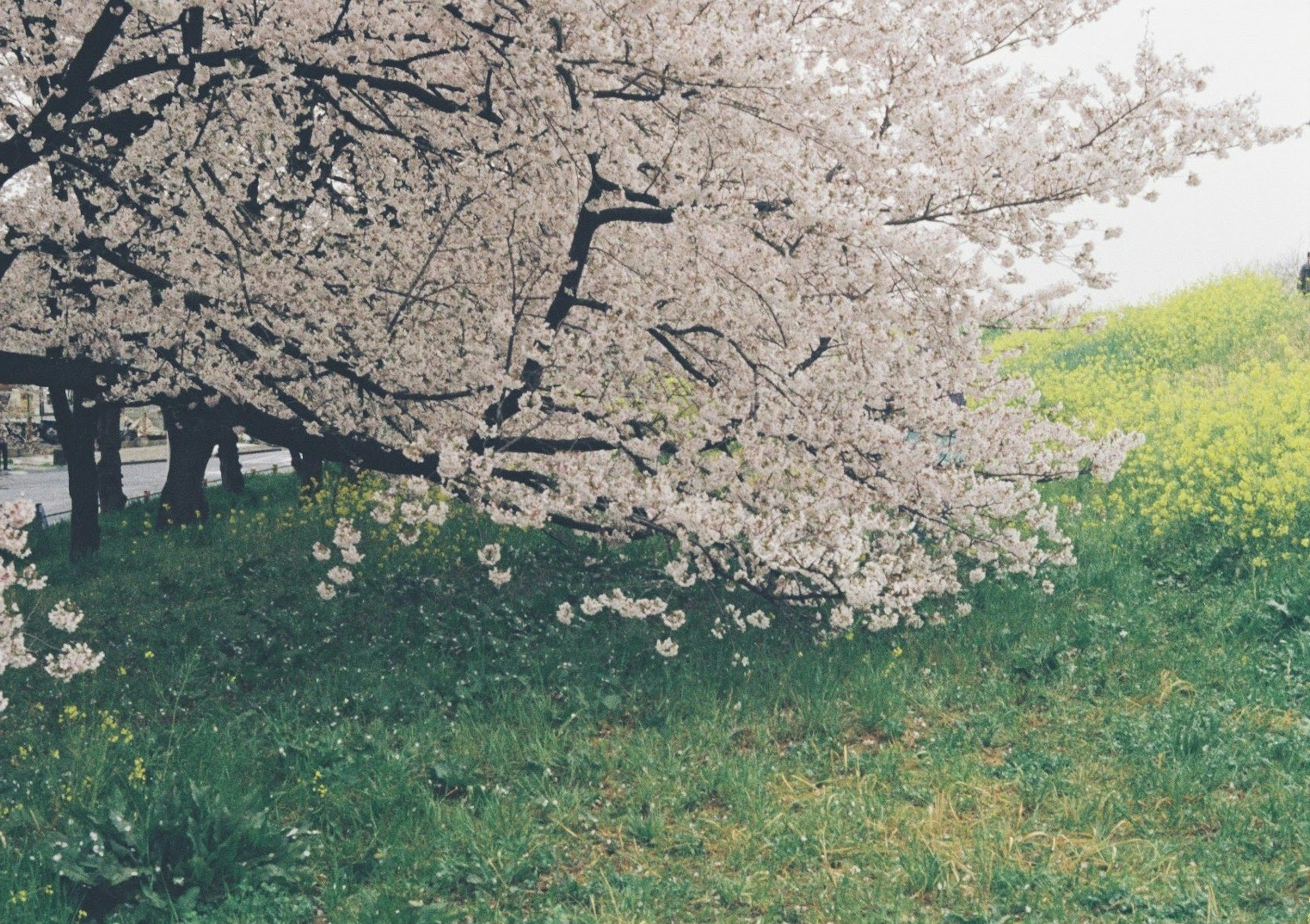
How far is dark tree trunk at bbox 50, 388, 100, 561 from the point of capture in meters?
13.2

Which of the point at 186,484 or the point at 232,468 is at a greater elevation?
the point at 186,484

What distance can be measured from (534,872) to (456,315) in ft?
14.7

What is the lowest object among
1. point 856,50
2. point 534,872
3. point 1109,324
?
point 534,872

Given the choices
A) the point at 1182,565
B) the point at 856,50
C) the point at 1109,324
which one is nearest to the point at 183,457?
the point at 856,50

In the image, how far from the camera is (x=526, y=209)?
7648 millimetres

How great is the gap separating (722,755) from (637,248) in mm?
3756

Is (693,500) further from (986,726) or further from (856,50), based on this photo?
(856,50)

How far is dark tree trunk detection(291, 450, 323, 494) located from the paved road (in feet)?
14.6

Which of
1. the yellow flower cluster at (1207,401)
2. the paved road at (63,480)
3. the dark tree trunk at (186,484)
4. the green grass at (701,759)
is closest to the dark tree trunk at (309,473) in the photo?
the dark tree trunk at (186,484)

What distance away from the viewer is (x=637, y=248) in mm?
7914

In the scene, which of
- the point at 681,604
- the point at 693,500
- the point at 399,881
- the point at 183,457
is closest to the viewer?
the point at 399,881

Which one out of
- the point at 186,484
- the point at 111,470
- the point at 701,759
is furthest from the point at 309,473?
the point at 701,759

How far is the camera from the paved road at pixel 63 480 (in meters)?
25.1

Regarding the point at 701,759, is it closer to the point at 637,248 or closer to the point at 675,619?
the point at 675,619
